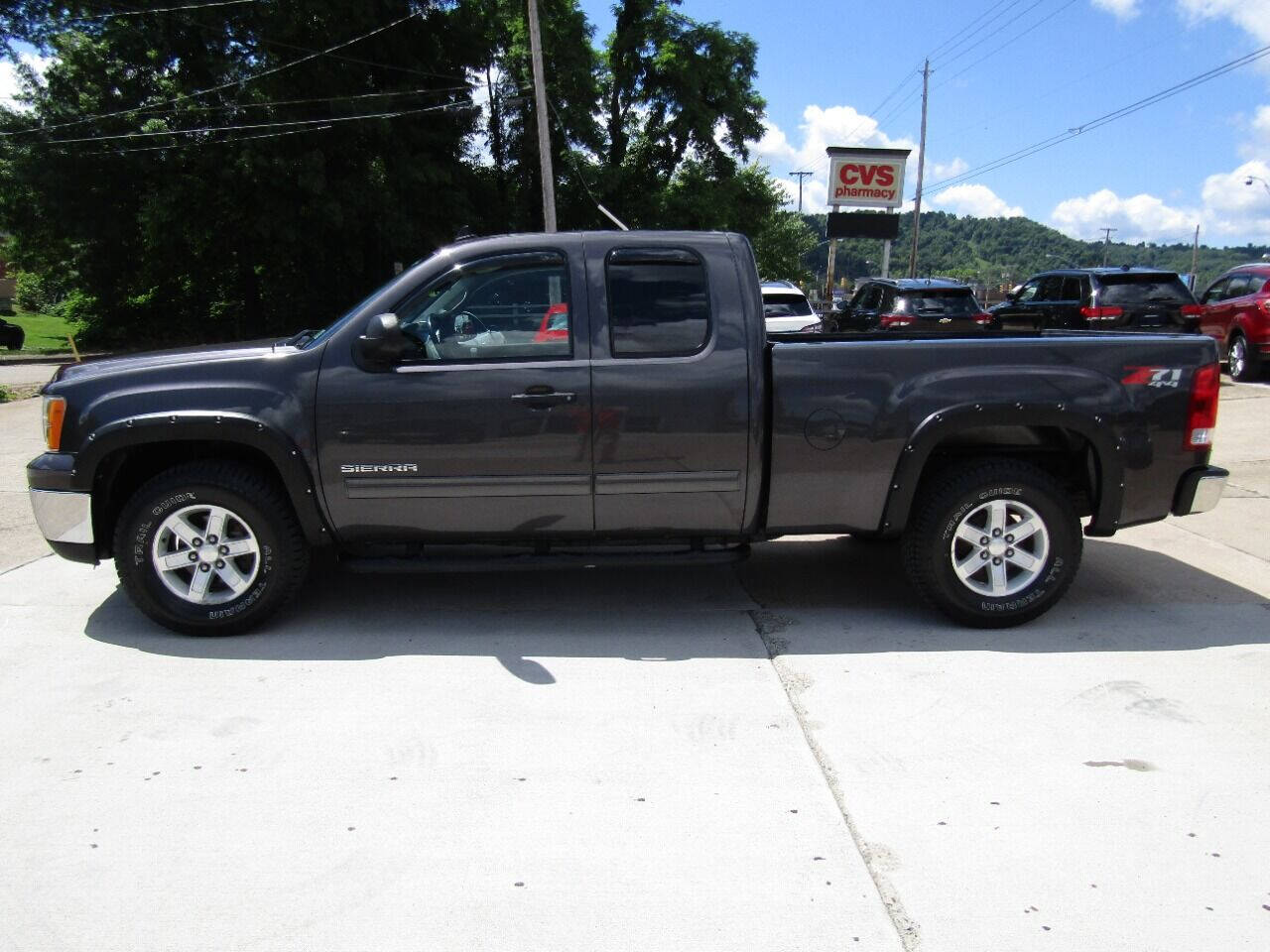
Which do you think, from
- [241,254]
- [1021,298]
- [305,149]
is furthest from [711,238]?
[241,254]

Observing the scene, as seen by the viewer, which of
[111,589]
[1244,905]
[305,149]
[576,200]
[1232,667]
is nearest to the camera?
[1244,905]

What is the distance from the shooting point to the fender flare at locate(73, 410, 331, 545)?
170 inches

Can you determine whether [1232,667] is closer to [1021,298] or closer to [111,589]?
[111,589]

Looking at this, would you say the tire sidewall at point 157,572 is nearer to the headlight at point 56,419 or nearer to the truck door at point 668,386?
the headlight at point 56,419

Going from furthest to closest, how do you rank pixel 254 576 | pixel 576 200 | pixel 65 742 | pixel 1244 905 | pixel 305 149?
1. pixel 576 200
2. pixel 305 149
3. pixel 254 576
4. pixel 65 742
5. pixel 1244 905

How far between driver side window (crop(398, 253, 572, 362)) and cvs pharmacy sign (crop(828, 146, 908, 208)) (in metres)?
30.9

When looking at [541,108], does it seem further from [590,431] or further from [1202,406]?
[1202,406]

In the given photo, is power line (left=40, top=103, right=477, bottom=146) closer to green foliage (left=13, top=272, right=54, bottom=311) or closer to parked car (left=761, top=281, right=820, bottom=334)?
parked car (left=761, top=281, right=820, bottom=334)

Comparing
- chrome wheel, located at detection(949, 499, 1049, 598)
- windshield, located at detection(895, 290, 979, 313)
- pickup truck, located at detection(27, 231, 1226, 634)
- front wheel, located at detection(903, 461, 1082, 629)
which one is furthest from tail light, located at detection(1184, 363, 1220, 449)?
windshield, located at detection(895, 290, 979, 313)

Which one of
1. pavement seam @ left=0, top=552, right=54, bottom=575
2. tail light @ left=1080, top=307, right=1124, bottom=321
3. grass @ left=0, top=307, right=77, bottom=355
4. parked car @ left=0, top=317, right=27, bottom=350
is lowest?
grass @ left=0, top=307, right=77, bottom=355

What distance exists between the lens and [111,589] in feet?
17.5

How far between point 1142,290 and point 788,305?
5.12 m

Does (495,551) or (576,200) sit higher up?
(576,200)

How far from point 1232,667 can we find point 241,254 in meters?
31.4
